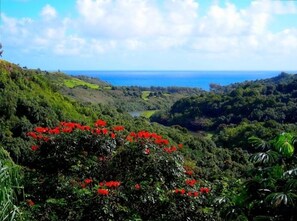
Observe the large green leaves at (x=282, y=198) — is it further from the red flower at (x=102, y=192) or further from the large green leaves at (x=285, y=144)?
the red flower at (x=102, y=192)

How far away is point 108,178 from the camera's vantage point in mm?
9461

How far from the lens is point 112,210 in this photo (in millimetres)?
7836

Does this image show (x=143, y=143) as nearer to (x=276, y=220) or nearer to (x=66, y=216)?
(x=66, y=216)

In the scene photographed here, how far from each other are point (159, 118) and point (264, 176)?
101608 mm

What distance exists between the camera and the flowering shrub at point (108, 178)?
26.7 ft

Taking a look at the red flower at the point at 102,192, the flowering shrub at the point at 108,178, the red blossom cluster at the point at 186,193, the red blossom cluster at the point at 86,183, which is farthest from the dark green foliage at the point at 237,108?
the red flower at the point at 102,192

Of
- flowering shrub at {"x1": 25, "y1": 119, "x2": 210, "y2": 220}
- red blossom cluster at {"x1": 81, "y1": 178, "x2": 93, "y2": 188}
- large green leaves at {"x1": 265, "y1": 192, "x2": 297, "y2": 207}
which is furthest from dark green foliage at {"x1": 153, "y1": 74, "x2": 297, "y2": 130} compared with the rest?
large green leaves at {"x1": 265, "y1": 192, "x2": 297, "y2": 207}

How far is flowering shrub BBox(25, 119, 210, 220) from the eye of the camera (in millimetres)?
8133

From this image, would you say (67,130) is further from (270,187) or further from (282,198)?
(282,198)

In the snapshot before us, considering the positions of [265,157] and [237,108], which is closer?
[265,157]

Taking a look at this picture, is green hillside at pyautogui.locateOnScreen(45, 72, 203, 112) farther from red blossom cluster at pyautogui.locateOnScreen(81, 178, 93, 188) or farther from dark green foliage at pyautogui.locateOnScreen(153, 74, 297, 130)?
red blossom cluster at pyautogui.locateOnScreen(81, 178, 93, 188)

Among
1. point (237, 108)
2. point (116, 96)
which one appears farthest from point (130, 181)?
point (116, 96)

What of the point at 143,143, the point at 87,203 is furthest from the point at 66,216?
the point at 143,143

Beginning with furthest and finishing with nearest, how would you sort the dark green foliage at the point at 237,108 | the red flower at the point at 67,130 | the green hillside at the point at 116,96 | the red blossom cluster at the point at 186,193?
the green hillside at the point at 116,96
the dark green foliage at the point at 237,108
the red flower at the point at 67,130
the red blossom cluster at the point at 186,193
